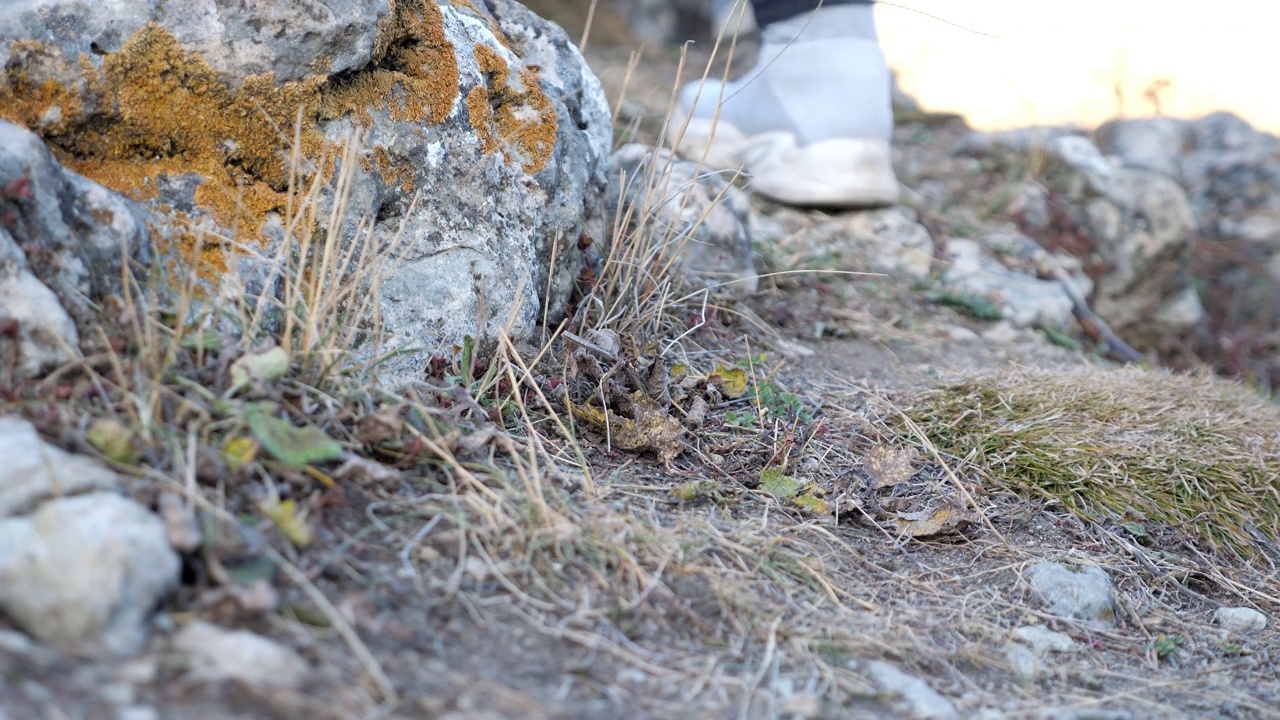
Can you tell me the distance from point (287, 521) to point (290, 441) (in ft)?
0.57

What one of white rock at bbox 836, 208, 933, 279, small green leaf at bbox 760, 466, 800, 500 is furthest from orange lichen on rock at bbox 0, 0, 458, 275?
white rock at bbox 836, 208, 933, 279

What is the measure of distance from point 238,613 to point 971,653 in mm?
1347

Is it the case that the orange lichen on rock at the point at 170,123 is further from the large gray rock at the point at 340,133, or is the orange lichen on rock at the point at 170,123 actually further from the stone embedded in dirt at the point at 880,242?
the stone embedded in dirt at the point at 880,242

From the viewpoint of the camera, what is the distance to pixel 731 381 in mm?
2670

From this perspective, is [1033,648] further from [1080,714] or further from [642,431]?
[642,431]

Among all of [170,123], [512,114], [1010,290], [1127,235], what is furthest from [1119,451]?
[1127,235]

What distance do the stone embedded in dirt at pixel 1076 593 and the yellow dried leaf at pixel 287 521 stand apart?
1593 millimetres

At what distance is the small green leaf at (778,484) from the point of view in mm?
2295

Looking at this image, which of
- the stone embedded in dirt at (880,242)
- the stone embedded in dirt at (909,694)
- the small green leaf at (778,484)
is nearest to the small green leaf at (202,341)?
the small green leaf at (778,484)

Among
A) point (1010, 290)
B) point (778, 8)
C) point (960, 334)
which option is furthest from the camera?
point (1010, 290)

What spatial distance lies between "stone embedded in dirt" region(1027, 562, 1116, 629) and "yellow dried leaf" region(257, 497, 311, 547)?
159cm

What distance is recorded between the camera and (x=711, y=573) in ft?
6.03

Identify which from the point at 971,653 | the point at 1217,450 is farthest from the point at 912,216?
the point at 971,653

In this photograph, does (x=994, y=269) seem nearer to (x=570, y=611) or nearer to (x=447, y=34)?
(x=447, y=34)
